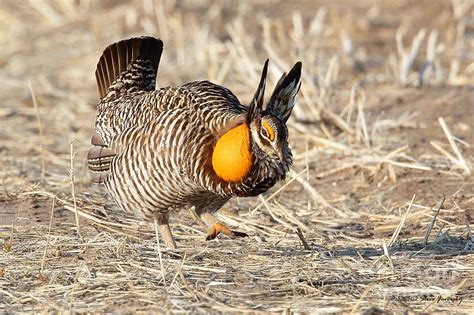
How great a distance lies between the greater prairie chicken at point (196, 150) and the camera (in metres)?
4.54

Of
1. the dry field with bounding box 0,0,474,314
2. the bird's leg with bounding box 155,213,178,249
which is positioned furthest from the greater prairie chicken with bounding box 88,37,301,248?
the dry field with bounding box 0,0,474,314

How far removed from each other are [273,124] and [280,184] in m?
2.42

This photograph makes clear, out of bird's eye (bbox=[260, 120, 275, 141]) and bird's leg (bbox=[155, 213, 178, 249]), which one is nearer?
bird's eye (bbox=[260, 120, 275, 141])

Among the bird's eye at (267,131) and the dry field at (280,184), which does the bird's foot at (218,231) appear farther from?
the bird's eye at (267,131)

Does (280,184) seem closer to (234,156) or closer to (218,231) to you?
(218,231)

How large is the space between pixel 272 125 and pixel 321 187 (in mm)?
2438

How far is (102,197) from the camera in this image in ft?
20.9

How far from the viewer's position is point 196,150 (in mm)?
4684

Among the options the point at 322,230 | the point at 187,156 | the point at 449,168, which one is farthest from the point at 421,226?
the point at 187,156

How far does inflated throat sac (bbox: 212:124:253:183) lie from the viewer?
4543 millimetres

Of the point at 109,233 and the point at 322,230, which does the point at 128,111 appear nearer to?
the point at 109,233

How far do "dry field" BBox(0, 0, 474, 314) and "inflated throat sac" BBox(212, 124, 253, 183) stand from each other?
0.42 meters

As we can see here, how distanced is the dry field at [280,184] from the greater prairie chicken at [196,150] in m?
0.25

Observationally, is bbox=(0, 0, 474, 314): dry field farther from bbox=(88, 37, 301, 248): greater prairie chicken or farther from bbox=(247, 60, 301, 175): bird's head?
bbox=(247, 60, 301, 175): bird's head
